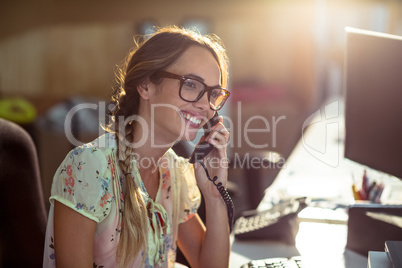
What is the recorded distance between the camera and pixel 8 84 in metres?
6.05

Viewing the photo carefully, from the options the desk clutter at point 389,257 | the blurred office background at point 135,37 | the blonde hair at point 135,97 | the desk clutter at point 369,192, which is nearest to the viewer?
the desk clutter at point 389,257

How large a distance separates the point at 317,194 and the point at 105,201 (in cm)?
104

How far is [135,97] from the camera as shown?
1472 millimetres

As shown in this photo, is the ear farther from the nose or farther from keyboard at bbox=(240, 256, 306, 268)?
keyboard at bbox=(240, 256, 306, 268)

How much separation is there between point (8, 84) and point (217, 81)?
5241 millimetres

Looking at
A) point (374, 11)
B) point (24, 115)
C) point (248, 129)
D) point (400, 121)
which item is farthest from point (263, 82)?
point (400, 121)

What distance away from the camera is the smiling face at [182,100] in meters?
1.39

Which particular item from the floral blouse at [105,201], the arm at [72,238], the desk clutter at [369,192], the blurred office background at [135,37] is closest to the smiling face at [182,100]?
the floral blouse at [105,201]

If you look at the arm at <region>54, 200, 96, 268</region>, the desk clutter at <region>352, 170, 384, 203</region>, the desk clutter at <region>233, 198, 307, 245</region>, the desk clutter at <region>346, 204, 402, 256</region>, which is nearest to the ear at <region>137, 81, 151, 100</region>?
the arm at <region>54, 200, 96, 268</region>

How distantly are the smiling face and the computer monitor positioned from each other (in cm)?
53

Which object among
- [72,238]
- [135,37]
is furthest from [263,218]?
[135,37]

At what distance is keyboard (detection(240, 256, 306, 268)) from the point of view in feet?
4.19

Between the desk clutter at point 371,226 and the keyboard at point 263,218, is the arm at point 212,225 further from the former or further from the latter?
the desk clutter at point 371,226

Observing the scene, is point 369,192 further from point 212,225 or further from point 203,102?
point 203,102
